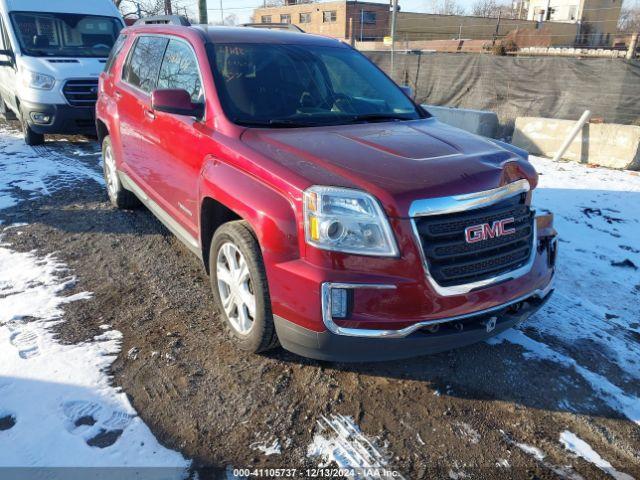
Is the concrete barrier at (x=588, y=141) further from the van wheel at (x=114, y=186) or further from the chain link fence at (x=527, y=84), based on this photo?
the van wheel at (x=114, y=186)

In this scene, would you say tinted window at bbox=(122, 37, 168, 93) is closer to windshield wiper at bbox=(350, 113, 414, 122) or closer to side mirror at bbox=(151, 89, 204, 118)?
side mirror at bbox=(151, 89, 204, 118)

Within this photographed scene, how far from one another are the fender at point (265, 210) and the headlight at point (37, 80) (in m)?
6.80

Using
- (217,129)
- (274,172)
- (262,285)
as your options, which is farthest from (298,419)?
(217,129)

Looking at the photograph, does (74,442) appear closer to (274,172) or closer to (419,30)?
(274,172)

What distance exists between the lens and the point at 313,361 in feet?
10.2

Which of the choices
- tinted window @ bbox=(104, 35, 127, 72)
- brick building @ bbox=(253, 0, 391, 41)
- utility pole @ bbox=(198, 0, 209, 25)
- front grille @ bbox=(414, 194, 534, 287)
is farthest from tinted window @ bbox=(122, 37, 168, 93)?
brick building @ bbox=(253, 0, 391, 41)

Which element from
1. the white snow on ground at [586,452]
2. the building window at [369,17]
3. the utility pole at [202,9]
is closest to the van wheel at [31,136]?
the white snow on ground at [586,452]

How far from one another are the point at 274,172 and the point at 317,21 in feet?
182

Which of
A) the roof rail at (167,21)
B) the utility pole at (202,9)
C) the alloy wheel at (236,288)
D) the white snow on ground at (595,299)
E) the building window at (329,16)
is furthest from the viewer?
the building window at (329,16)

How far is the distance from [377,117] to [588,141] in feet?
22.3

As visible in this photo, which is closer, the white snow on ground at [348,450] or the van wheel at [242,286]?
the white snow on ground at [348,450]

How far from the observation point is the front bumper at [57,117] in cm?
818

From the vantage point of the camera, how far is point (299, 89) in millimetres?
3650

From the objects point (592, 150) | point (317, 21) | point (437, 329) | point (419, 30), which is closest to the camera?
point (437, 329)
